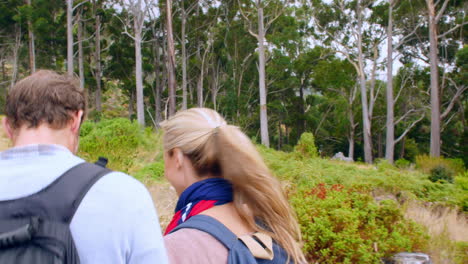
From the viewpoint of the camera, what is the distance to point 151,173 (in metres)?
7.89

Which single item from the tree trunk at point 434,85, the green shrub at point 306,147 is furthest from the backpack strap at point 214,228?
the tree trunk at point 434,85

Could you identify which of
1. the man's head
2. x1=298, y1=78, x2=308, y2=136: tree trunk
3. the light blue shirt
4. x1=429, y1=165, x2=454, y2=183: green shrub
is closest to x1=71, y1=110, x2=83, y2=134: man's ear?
the man's head

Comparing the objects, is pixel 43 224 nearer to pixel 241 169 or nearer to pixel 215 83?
pixel 241 169

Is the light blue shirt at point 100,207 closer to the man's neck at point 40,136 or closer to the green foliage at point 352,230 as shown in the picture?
the man's neck at point 40,136

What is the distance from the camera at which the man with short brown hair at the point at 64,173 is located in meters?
0.91

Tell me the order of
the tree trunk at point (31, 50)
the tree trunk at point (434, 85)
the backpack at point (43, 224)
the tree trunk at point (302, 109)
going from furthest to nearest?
the tree trunk at point (302, 109) → the tree trunk at point (31, 50) → the tree trunk at point (434, 85) → the backpack at point (43, 224)

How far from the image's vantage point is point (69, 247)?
2.87 ft

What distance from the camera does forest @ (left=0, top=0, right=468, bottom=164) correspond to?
21.8 metres

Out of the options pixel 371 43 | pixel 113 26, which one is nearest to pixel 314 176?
pixel 371 43

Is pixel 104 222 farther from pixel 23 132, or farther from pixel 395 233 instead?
pixel 395 233

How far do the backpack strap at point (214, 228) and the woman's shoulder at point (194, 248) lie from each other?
1cm

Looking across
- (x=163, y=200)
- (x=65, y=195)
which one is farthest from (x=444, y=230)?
(x=65, y=195)

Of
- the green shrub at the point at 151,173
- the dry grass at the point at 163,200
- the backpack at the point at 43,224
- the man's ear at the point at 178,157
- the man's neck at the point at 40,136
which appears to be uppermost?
the man's neck at the point at 40,136

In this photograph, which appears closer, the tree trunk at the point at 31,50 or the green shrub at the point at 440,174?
the green shrub at the point at 440,174
